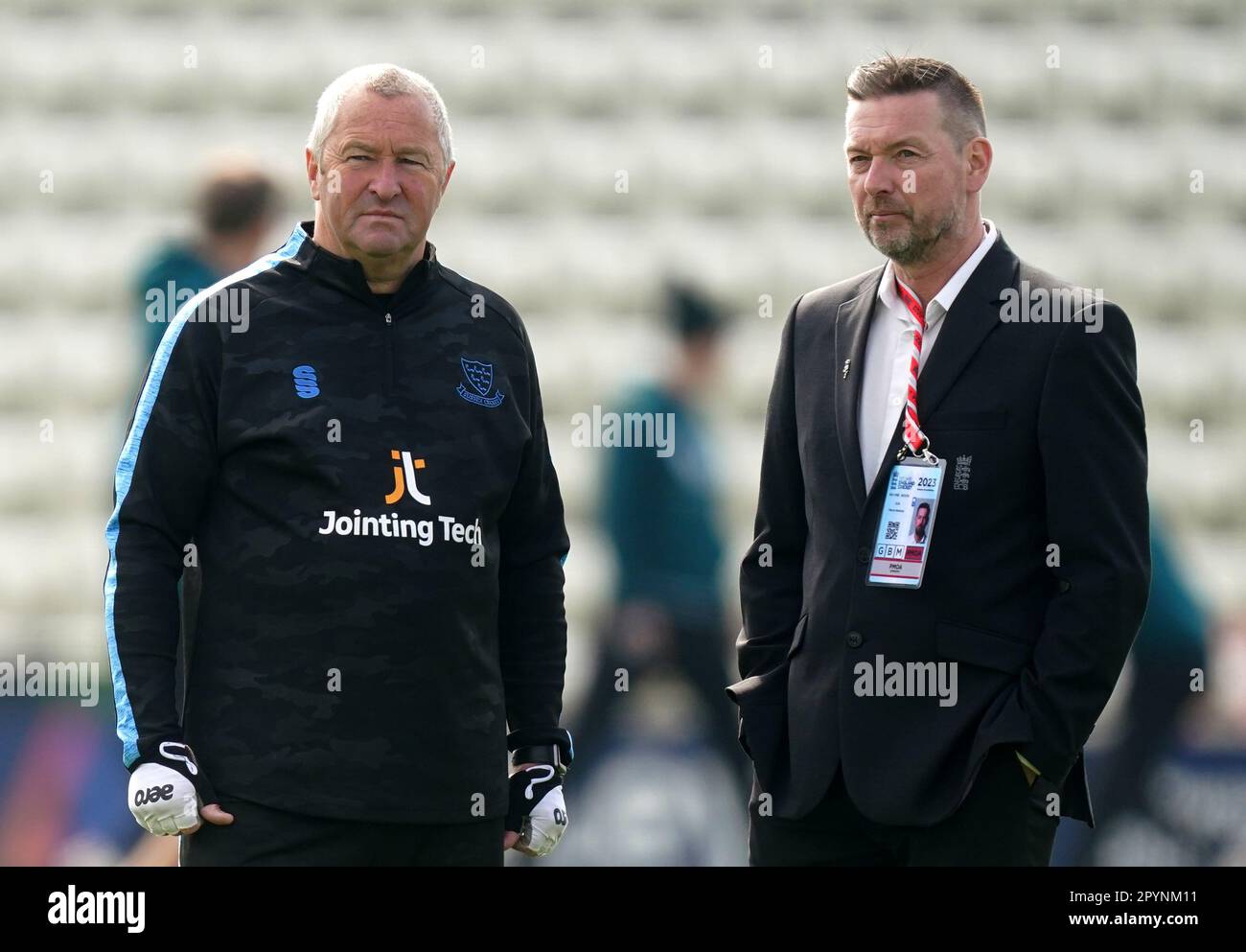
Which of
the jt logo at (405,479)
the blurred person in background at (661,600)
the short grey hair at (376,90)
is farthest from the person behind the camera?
the blurred person in background at (661,600)

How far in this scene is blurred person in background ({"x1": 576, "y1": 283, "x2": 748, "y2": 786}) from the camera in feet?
14.3

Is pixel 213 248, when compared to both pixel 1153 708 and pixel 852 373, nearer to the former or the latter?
pixel 852 373

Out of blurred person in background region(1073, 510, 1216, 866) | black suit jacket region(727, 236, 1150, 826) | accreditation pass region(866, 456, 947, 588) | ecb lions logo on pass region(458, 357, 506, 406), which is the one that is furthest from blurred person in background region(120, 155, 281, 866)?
blurred person in background region(1073, 510, 1216, 866)

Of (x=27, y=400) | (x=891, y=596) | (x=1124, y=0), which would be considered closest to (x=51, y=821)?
(x=27, y=400)

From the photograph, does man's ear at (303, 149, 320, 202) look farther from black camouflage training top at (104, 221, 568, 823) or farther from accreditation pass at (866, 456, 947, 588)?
accreditation pass at (866, 456, 947, 588)

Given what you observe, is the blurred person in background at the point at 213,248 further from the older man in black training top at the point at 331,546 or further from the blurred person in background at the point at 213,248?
the older man in black training top at the point at 331,546

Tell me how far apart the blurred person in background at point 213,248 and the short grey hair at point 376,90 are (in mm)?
1168

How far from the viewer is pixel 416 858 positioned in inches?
100

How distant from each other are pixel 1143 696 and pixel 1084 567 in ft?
6.70

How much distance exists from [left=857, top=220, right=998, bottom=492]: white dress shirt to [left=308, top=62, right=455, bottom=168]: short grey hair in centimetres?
75

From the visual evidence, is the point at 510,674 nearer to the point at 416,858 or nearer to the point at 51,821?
the point at 416,858

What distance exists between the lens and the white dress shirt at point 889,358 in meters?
2.72

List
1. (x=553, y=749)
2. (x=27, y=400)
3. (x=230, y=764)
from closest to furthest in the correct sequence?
(x=230, y=764)
(x=553, y=749)
(x=27, y=400)

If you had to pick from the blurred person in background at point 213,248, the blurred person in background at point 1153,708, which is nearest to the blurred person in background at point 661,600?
the blurred person in background at point 1153,708
